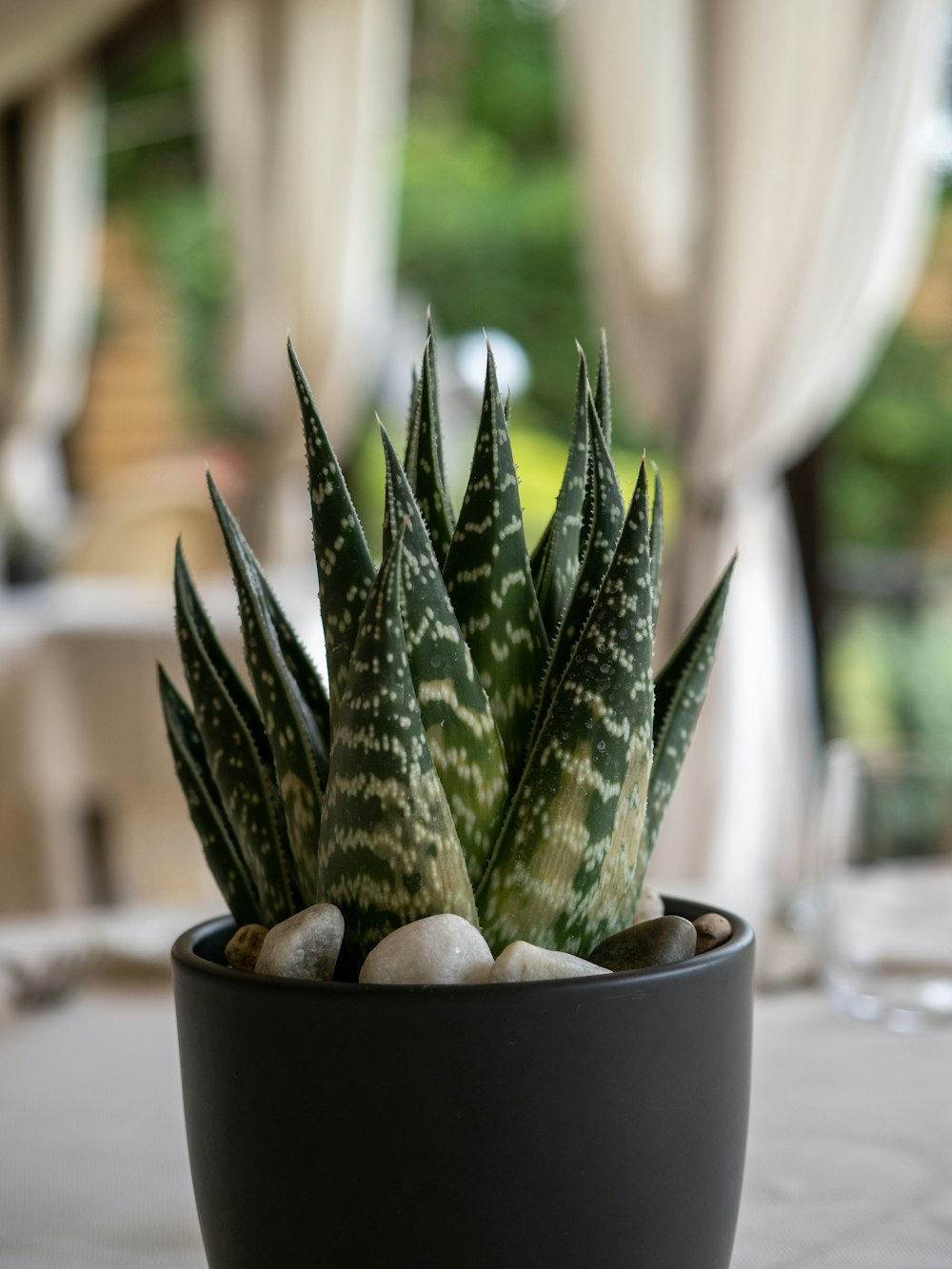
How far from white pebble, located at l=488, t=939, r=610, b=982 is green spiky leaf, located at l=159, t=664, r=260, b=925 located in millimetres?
110

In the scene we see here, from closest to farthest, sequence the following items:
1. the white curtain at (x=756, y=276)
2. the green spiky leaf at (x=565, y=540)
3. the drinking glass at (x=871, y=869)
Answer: the green spiky leaf at (x=565, y=540) → the drinking glass at (x=871, y=869) → the white curtain at (x=756, y=276)

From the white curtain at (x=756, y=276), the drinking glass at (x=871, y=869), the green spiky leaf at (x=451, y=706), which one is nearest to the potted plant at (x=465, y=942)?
the green spiky leaf at (x=451, y=706)

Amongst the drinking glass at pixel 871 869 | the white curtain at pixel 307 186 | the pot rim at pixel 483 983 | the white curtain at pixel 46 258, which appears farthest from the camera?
the white curtain at pixel 46 258

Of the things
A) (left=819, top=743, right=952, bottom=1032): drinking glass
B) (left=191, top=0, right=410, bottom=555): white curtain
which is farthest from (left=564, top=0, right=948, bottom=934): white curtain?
(left=191, top=0, right=410, bottom=555): white curtain

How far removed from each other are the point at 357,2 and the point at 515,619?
4960 millimetres

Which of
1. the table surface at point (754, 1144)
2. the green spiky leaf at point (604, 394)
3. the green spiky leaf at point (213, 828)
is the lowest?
the table surface at point (754, 1144)

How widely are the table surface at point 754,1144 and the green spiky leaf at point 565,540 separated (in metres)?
0.21

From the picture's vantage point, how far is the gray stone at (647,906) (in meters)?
0.43

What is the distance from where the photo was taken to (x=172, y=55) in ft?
22.2

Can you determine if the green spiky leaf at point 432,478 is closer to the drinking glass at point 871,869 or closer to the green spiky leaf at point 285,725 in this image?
the green spiky leaf at point 285,725

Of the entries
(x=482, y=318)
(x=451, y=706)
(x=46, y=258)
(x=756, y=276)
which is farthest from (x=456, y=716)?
(x=482, y=318)

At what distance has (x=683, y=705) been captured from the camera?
1.46 feet

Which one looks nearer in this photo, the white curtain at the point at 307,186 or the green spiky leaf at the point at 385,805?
the green spiky leaf at the point at 385,805

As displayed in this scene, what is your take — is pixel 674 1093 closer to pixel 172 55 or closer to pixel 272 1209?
pixel 272 1209
